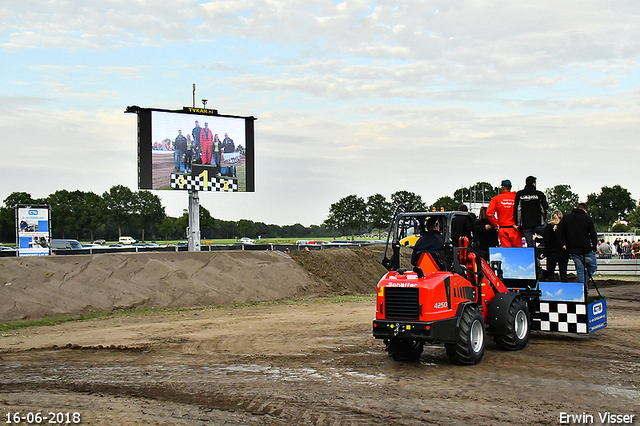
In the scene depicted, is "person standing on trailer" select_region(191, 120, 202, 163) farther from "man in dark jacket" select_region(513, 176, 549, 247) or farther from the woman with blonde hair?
the woman with blonde hair

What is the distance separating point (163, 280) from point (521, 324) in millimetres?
12417

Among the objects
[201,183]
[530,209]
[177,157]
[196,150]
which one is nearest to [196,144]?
[196,150]

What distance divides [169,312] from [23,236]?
10.7 metres

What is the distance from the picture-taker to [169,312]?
1659 cm

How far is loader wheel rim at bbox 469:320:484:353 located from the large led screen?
15622 mm

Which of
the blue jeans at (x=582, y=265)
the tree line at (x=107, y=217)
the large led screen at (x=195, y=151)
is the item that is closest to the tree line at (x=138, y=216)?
the tree line at (x=107, y=217)

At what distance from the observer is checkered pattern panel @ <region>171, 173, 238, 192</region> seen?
21953 mm

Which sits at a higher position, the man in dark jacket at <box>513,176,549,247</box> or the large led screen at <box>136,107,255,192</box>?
the large led screen at <box>136,107,255,192</box>

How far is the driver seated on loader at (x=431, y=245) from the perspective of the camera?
8477 mm

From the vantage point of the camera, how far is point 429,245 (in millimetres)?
8492

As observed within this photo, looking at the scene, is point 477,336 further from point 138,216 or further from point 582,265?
point 138,216

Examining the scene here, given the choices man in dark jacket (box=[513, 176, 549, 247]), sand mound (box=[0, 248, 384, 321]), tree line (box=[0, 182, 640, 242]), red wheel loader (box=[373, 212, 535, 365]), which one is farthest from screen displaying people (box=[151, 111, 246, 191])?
tree line (box=[0, 182, 640, 242])

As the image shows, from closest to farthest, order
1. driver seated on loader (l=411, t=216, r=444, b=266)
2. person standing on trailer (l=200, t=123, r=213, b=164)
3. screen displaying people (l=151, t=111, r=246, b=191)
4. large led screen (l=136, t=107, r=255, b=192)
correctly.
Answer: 1. driver seated on loader (l=411, t=216, r=444, b=266)
2. large led screen (l=136, t=107, r=255, b=192)
3. screen displaying people (l=151, t=111, r=246, b=191)
4. person standing on trailer (l=200, t=123, r=213, b=164)

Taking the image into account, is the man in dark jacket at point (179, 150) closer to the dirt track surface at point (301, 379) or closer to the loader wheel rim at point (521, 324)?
the dirt track surface at point (301, 379)
